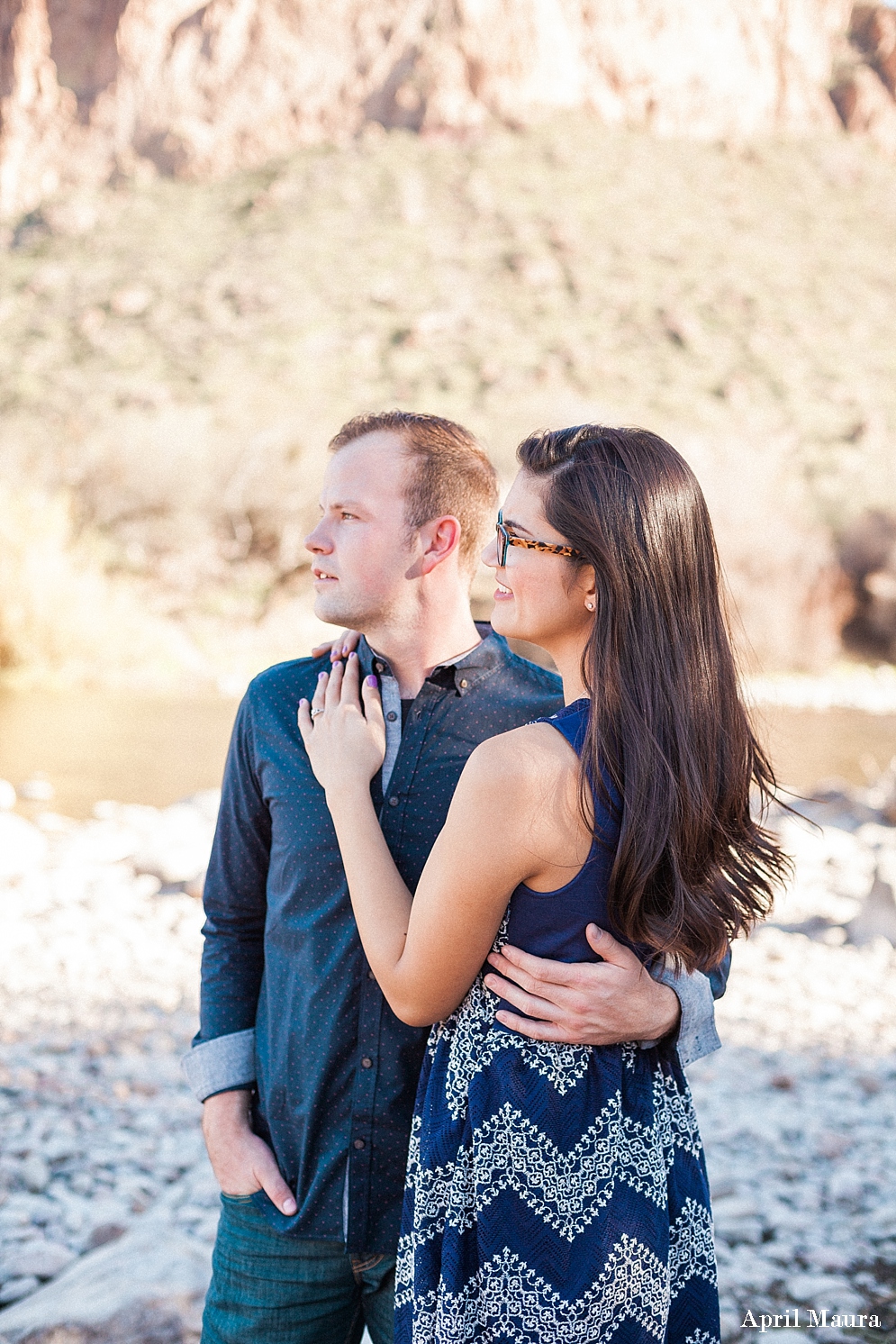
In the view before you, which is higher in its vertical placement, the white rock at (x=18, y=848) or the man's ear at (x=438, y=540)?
the man's ear at (x=438, y=540)

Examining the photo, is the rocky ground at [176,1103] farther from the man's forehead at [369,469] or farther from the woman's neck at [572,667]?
the man's forehead at [369,469]

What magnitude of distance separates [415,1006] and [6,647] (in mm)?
13068

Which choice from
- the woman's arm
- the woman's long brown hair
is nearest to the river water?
the woman's long brown hair

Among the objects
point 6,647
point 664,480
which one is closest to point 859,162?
point 6,647

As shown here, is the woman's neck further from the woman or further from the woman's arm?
the woman's arm

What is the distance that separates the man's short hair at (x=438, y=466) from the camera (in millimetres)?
1913

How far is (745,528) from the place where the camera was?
2081 centimetres

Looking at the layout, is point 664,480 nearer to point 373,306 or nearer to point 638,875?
point 638,875

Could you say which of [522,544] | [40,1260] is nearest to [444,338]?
[40,1260]

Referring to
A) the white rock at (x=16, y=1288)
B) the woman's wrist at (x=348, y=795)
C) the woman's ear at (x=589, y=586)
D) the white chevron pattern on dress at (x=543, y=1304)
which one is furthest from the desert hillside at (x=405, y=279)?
the white chevron pattern on dress at (x=543, y=1304)

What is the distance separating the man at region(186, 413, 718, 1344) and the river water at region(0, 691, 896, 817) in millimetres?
6849

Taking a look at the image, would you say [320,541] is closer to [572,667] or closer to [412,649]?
[412,649]

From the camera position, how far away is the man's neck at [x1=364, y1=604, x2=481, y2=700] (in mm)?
1852

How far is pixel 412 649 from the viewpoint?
186cm
